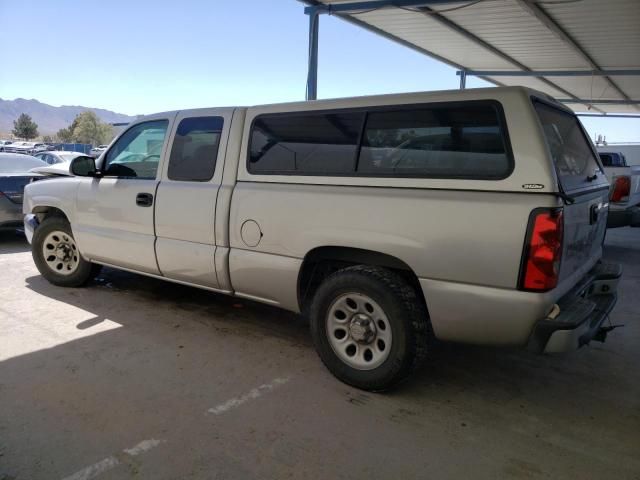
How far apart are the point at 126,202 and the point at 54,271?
1635 mm

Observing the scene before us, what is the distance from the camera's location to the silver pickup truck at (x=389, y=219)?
288 cm

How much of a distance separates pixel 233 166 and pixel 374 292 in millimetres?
1652

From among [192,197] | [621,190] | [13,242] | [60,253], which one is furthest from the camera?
[13,242]

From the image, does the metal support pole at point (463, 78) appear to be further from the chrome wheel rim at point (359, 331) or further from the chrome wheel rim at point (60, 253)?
the chrome wheel rim at point (359, 331)

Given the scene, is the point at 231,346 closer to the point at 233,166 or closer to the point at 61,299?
the point at 233,166

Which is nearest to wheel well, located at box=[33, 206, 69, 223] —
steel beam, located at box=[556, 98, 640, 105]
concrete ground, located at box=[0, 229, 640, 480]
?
concrete ground, located at box=[0, 229, 640, 480]

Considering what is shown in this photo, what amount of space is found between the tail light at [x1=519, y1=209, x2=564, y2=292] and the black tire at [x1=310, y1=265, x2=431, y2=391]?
2.37 ft

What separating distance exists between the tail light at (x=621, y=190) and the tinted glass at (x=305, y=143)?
21.4 feet

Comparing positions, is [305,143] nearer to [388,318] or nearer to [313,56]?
[388,318]

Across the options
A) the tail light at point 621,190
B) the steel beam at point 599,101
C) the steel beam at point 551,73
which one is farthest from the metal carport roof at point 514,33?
the steel beam at point 599,101

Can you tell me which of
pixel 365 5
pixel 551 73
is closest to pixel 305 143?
pixel 365 5

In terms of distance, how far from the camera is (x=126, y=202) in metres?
4.80

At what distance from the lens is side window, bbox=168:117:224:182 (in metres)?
4.30

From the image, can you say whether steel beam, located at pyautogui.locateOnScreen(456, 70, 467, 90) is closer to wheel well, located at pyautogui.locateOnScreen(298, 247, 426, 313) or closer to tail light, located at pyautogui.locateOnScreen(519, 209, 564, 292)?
wheel well, located at pyautogui.locateOnScreen(298, 247, 426, 313)
